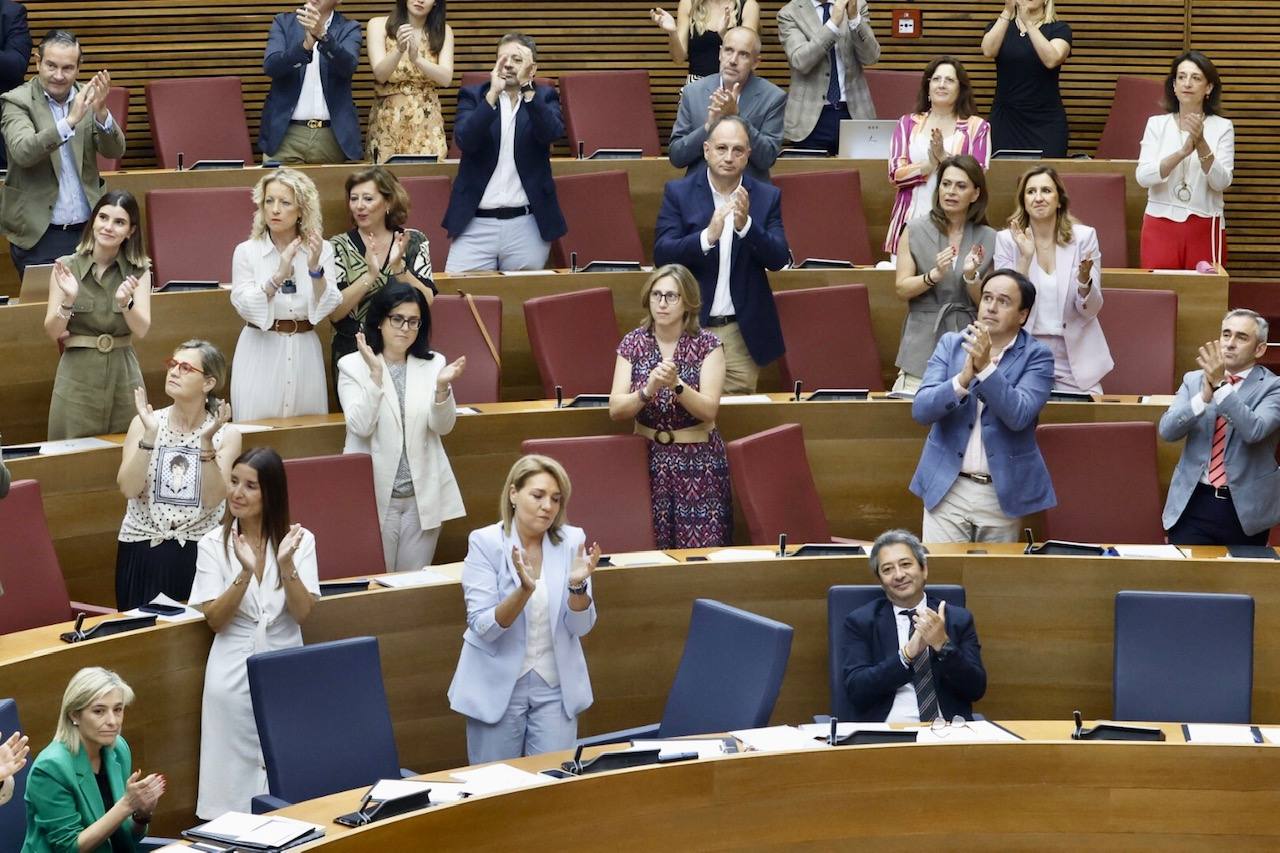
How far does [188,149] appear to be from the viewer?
245 inches

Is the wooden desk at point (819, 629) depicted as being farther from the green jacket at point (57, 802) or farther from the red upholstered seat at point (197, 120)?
the red upholstered seat at point (197, 120)

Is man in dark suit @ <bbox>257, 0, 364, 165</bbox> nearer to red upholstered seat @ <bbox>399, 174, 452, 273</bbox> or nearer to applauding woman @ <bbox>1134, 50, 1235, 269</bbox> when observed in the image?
red upholstered seat @ <bbox>399, 174, 452, 273</bbox>

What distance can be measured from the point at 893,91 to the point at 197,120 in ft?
8.04

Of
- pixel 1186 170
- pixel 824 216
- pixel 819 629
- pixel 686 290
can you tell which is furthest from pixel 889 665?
pixel 1186 170

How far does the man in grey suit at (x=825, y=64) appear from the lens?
239 inches

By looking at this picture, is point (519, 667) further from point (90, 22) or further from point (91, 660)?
point (90, 22)

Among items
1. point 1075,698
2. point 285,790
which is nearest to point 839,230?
point 1075,698

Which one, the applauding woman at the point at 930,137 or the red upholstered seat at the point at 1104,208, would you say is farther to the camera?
the red upholstered seat at the point at 1104,208

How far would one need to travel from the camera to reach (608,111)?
660 centimetres

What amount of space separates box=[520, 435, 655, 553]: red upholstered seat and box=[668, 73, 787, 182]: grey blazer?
1.20 meters

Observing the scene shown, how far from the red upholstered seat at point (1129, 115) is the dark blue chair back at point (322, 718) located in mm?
4017

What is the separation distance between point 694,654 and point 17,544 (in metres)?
1.44

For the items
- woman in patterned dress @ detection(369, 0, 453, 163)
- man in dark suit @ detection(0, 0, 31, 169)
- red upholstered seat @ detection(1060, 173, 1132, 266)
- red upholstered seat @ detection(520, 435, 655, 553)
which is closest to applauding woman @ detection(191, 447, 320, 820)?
red upholstered seat @ detection(520, 435, 655, 553)

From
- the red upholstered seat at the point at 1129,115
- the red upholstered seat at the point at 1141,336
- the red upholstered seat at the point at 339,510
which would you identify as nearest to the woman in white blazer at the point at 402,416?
the red upholstered seat at the point at 339,510
